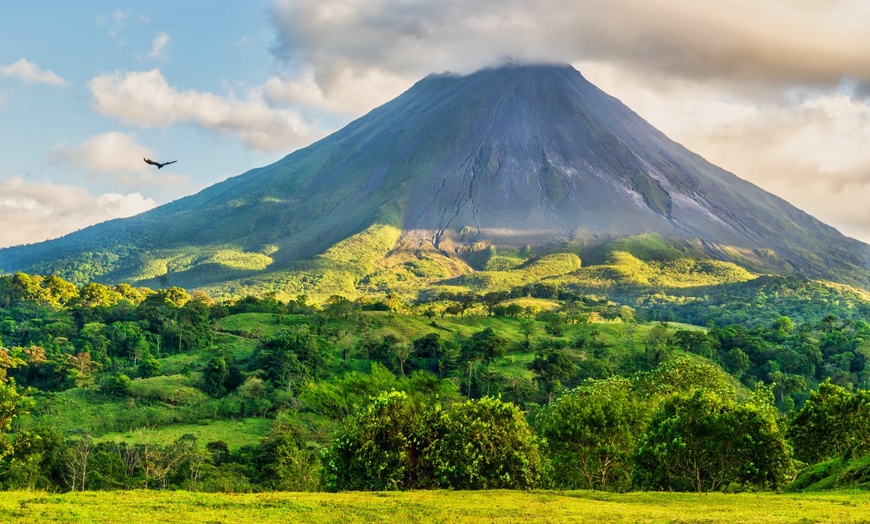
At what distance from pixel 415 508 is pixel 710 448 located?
47.9 feet

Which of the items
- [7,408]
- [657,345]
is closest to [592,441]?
Answer: [7,408]

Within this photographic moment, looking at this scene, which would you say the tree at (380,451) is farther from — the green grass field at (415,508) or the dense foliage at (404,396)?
the green grass field at (415,508)

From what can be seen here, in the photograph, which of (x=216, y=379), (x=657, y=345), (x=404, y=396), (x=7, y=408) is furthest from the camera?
(x=657, y=345)

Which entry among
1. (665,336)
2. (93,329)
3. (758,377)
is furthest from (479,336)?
(93,329)

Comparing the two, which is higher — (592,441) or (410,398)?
(410,398)

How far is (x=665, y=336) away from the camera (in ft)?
335

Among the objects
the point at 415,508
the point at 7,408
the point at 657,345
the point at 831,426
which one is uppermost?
the point at 7,408

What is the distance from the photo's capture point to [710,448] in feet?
106

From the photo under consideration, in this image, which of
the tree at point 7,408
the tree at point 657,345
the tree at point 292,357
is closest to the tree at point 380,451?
the tree at point 7,408

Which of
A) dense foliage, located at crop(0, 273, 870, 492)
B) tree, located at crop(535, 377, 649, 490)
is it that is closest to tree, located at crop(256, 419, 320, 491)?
dense foliage, located at crop(0, 273, 870, 492)

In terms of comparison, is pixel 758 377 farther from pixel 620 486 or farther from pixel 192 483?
pixel 192 483

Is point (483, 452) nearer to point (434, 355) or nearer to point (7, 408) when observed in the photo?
point (7, 408)

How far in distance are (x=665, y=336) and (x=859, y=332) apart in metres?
37.9

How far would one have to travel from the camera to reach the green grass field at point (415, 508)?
21.2 metres
